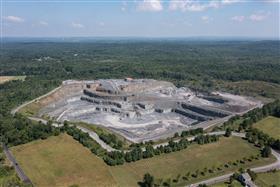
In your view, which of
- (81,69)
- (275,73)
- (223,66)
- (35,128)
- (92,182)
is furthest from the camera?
(223,66)

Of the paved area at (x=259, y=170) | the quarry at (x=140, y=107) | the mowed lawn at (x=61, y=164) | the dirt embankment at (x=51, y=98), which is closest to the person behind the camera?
the paved area at (x=259, y=170)

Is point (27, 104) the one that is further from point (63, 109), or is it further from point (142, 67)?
point (142, 67)

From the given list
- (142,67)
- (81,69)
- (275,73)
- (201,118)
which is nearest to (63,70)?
(81,69)

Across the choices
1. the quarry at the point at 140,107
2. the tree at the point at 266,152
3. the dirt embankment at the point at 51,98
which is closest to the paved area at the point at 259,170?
the tree at the point at 266,152

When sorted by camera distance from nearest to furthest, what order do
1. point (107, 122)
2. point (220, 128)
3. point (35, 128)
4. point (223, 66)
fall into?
point (35, 128) < point (220, 128) < point (107, 122) < point (223, 66)

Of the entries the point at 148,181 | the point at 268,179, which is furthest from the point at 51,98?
the point at 268,179

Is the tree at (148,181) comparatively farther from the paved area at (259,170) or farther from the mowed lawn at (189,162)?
the paved area at (259,170)

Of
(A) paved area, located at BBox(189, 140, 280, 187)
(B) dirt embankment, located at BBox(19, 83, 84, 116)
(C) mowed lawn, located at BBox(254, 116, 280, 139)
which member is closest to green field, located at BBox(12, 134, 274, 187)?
(A) paved area, located at BBox(189, 140, 280, 187)

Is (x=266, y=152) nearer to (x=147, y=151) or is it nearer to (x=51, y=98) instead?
(x=147, y=151)
